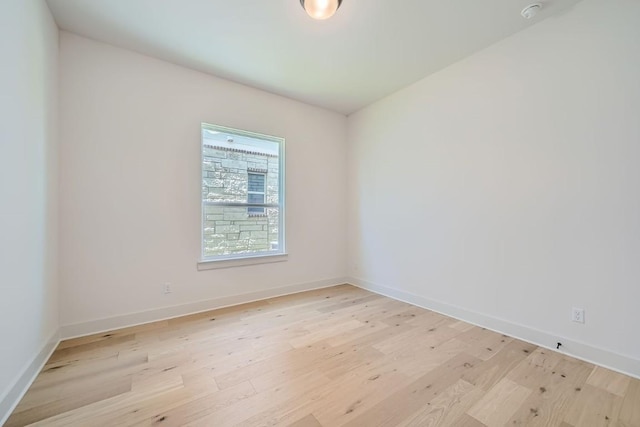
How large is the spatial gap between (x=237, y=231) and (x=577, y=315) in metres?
3.35

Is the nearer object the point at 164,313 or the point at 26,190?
the point at 26,190

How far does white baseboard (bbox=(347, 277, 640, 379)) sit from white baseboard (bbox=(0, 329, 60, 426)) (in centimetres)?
337

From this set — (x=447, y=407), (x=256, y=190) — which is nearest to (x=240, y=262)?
(x=256, y=190)

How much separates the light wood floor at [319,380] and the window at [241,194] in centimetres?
101

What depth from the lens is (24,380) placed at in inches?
65.5

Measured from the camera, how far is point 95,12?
214cm

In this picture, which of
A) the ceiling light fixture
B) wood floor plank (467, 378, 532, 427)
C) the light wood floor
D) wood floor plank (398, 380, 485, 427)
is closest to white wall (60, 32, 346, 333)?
the light wood floor

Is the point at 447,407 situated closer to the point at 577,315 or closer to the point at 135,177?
the point at 577,315

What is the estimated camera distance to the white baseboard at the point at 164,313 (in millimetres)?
2416

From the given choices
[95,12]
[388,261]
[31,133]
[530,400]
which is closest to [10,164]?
[31,133]

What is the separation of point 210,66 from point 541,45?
3.12 metres

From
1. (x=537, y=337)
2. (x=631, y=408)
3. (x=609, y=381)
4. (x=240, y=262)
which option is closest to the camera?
(x=631, y=408)

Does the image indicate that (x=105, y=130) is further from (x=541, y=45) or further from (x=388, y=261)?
(x=541, y=45)

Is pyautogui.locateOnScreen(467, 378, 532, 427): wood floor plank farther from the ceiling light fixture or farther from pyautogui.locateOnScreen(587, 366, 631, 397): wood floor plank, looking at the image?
the ceiling light fixture
